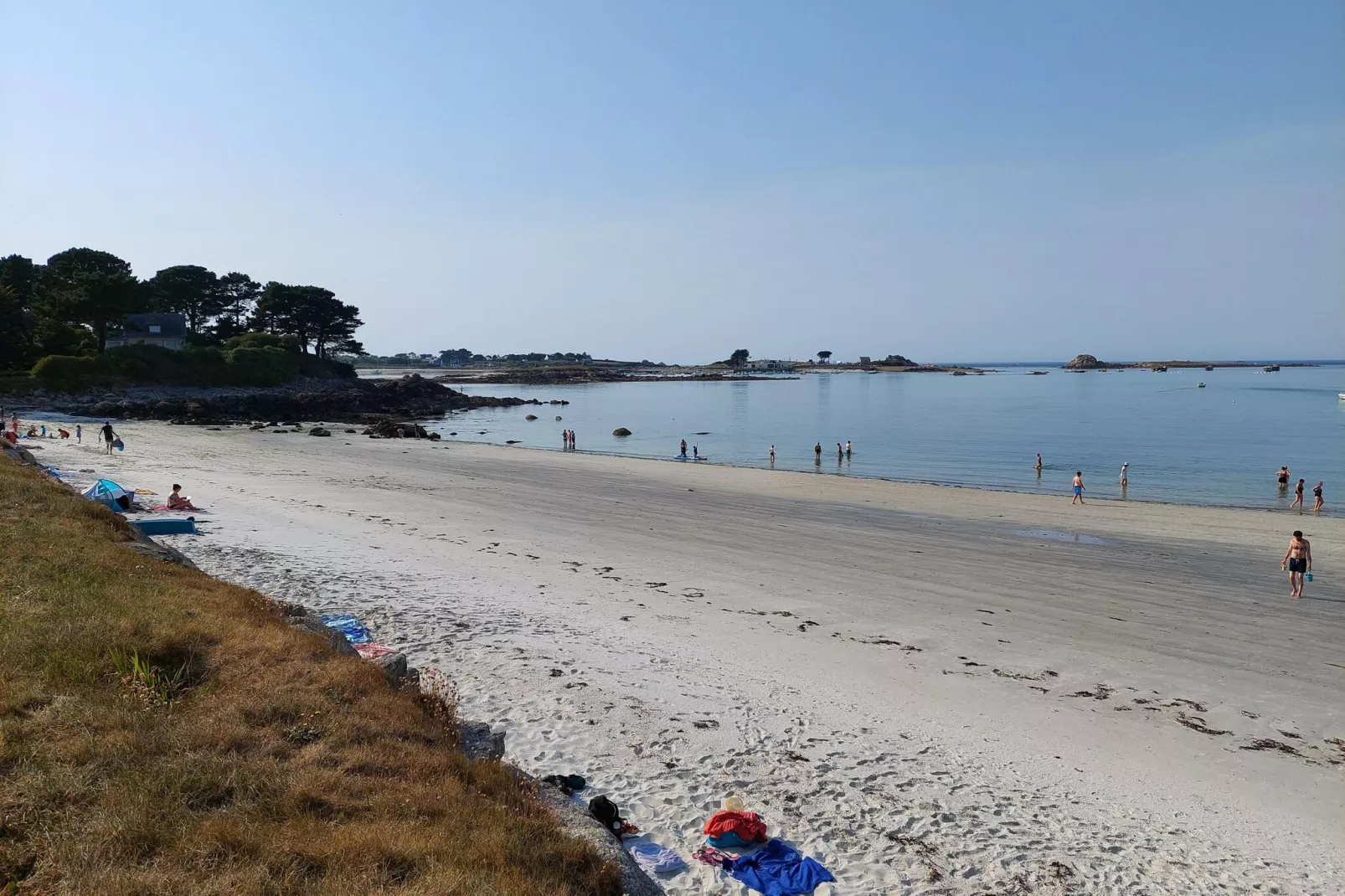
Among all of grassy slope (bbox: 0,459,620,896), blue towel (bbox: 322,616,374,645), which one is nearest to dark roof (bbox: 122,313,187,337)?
blue towel (bbox: 322,616,374,645)

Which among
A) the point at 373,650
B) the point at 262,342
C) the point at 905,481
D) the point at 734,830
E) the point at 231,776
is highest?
the point at 262,342

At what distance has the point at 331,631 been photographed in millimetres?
8891

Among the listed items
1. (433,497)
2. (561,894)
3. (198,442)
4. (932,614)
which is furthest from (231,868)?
(198,442)

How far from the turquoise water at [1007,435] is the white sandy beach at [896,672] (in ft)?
46.8

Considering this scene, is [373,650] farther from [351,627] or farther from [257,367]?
[257,367]

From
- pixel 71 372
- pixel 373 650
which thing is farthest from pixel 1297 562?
pixel 71 372

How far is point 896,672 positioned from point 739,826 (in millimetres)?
4901

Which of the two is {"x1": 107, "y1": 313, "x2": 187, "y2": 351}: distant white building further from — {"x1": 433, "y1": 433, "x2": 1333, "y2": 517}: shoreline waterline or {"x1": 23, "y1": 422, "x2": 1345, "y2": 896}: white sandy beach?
{"x1": 23, "y1": 422, "x2": 1345, "y2": 896}: white sandy beach

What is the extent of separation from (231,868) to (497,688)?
5.22 m

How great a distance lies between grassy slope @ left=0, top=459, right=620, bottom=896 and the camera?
13.6ft

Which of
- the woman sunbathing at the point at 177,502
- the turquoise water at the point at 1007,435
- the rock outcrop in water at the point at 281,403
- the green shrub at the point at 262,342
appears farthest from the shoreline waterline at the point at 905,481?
the green shrub at the point at 262,342

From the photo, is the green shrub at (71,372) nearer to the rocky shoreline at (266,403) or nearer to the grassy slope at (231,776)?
the rocky shoreline at (266,403)

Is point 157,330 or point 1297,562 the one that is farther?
point 157,330

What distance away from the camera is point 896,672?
1053 cm
